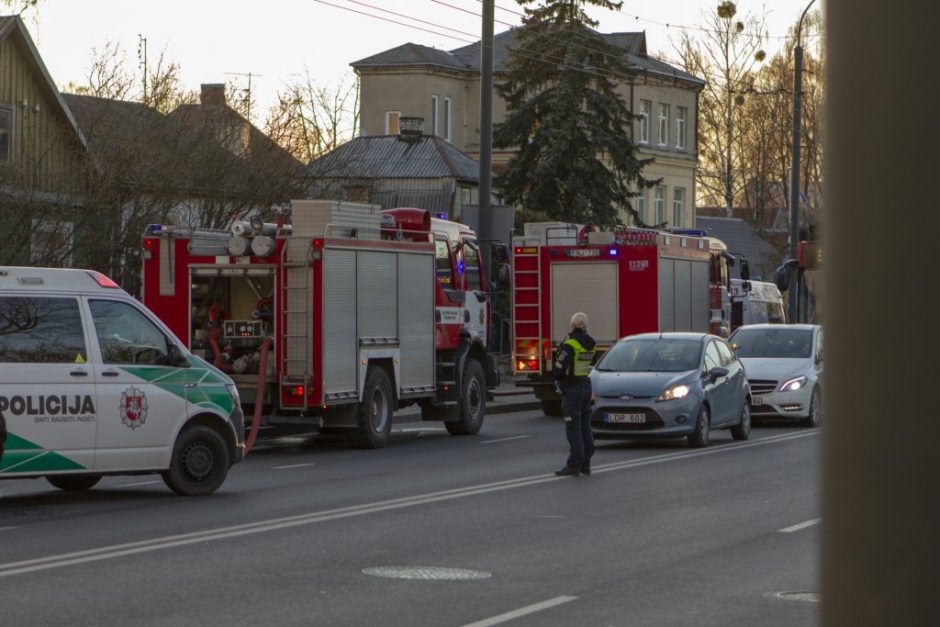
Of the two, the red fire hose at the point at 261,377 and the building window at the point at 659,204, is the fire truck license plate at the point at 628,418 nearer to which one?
the red fire hose at the point at 261,377

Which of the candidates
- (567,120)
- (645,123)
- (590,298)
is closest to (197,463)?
(590,298)

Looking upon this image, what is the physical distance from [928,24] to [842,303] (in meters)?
0.29

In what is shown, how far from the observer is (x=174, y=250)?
20.8 metres

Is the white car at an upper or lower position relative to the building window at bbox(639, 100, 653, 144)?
lower

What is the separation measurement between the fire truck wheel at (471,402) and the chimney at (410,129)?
43.7m

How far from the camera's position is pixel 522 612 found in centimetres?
862

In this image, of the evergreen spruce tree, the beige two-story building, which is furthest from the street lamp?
the beige two-story building

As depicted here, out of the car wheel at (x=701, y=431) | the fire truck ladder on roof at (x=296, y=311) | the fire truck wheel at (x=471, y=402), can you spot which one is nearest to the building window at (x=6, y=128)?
the fire truck wheel at (x=471, y=402)

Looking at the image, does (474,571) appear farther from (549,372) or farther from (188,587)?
(549,372)

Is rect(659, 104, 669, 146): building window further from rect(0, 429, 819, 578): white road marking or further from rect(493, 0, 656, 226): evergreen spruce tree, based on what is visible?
rect(0, 429, 819, 578): white road marking

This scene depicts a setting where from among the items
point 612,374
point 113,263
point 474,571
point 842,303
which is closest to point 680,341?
point 612,374

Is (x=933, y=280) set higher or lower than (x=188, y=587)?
higher

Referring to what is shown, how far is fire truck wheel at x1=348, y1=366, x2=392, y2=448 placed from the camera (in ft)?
68.5

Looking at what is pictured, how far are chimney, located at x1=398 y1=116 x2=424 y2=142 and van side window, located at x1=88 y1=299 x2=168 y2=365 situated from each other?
175 feet
